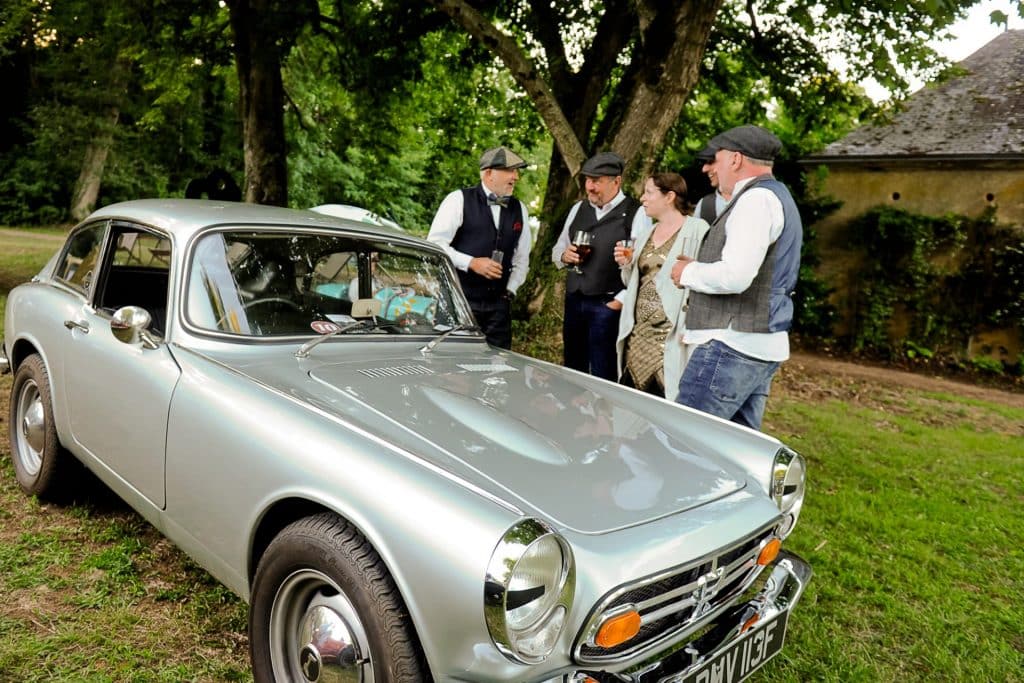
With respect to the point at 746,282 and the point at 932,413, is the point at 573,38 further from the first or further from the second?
the point at 746,282

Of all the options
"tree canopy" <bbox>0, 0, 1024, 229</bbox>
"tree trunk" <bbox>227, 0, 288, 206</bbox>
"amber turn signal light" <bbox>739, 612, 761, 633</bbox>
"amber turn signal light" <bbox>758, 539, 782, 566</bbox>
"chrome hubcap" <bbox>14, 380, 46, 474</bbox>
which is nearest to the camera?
"amber turn signal light" <bbox>739, 612, 761, 633</bbox>

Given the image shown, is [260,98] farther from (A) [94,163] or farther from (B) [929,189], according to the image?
(A) [94,163]

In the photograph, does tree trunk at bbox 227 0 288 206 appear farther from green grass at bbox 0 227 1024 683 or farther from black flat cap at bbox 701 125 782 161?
black flat cap at bbox 701 125 782 161

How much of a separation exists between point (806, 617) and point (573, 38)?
31.7ft

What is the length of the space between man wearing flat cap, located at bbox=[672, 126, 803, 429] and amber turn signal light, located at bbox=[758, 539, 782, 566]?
3.17 ft

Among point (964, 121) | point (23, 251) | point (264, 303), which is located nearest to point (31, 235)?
point (23, 251)

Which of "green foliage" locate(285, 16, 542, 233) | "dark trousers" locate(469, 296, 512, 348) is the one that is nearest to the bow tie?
"dark trousers" locate(469, 296, 512, 348)

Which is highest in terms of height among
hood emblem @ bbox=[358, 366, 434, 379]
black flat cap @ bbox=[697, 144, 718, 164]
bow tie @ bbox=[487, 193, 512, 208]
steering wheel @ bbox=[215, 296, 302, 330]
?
black flat cap @ bbox=[697, 144, 718, 164]

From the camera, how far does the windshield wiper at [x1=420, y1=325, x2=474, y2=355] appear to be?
10.5 feet

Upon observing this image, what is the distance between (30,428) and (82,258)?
861 mm

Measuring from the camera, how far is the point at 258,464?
7.16 ft

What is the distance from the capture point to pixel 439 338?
330 centimetres

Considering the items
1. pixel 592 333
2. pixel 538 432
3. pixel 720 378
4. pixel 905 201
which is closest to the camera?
pixel 538 432

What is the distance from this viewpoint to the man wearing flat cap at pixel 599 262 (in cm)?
464
